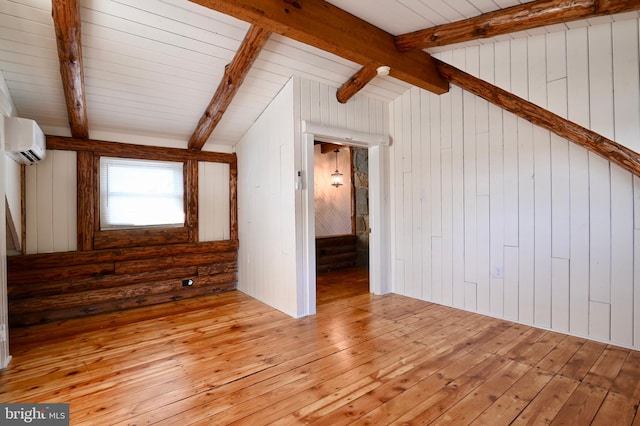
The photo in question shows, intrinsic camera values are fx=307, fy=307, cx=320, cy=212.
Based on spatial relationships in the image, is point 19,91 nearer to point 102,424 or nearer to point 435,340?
point 102,424

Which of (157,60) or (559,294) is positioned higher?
(157,60)

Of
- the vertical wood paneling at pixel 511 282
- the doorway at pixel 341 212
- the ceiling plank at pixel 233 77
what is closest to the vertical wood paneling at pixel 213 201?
the ceiling plank at pixel 233 77

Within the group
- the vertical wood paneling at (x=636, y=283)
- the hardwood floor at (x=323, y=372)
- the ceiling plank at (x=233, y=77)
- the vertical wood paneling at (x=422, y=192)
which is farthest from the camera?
the vertical wood paneling at (x=422, y=192)

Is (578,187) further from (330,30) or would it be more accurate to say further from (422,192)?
(330,30)

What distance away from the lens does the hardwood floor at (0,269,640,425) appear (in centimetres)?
187

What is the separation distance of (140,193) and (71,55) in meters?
2.12

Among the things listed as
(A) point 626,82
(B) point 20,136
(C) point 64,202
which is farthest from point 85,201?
(A) point 626,82

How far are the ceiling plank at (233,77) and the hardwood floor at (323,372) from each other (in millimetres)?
2431

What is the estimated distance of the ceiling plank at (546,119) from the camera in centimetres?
246

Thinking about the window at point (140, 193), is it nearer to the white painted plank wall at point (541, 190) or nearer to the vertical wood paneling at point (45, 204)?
the vertical wood paneling at point (45, 204)

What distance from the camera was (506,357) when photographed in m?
2.54

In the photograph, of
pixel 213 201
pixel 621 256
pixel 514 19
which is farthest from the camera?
pixel 213 201

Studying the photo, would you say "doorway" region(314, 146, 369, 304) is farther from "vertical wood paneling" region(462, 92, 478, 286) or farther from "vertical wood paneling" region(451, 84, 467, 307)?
"vertical wood paneling" region(462, 92, 478, 286)

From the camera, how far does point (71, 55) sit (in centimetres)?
250
